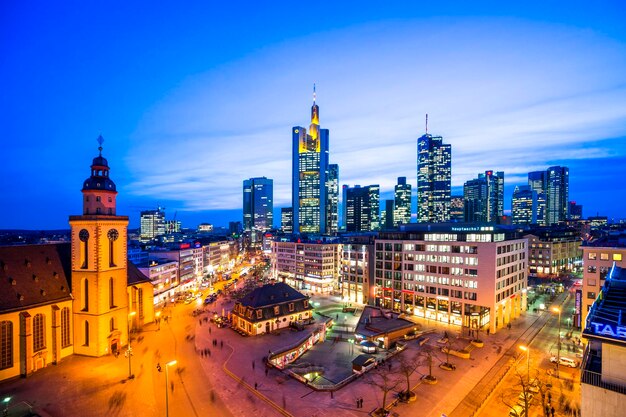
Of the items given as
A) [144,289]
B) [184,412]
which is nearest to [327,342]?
[184,412]

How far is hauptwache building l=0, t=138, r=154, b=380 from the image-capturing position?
140 ft

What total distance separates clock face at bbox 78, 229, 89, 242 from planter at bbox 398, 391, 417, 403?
51.2 metres

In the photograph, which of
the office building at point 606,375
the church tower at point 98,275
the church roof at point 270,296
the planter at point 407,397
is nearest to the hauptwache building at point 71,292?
the church tower at point 98,275

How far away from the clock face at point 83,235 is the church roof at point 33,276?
20.5 ft

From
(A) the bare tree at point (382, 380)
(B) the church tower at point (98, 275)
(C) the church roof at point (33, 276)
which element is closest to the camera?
(A) the bare tree at point (382, 380)

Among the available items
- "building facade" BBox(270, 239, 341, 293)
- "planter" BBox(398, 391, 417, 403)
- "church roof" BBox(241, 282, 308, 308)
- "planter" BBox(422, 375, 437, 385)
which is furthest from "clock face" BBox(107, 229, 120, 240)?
"building facade" BBox(270, 239, 341, 293)

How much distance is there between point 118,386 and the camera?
129 ft

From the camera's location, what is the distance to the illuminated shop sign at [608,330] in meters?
20.7

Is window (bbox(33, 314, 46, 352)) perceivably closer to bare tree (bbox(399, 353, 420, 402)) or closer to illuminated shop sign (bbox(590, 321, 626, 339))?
bare tree (bbox(399, 353, 420, 402))

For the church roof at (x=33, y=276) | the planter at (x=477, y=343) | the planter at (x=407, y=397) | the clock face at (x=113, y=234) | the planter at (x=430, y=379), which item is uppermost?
the clock face at (x=113, y=234)

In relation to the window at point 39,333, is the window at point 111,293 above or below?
above

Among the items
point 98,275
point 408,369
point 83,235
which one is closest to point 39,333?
point 98,275

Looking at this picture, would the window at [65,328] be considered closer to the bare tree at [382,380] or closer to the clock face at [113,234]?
the clock face at [113,234]

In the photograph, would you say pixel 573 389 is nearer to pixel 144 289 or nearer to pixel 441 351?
pixel 441 351
